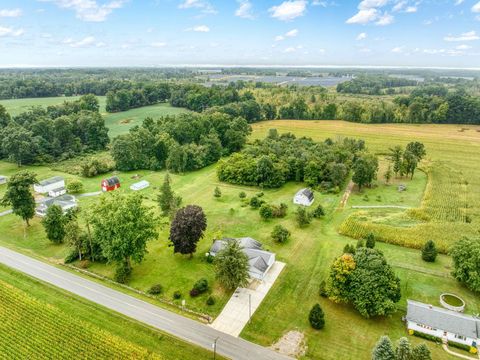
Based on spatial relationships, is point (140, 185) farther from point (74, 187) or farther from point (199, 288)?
point (199, 288)

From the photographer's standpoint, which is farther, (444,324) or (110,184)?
(110,184)

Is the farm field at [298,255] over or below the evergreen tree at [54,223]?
below

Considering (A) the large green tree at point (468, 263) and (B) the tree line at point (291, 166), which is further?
(B) the tree line at point (291, 166)

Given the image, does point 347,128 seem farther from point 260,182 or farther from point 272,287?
point 272,287

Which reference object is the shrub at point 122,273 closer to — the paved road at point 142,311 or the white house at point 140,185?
the paved road at point 142,311

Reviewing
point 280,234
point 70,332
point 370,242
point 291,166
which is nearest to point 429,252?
point 370,242

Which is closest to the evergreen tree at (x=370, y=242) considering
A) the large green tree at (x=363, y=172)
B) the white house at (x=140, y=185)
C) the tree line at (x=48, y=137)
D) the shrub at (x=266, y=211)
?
the shrub at (x=266, y=211)

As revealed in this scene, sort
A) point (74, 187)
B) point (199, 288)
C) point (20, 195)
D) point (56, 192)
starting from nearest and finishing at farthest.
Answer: point (199, 288) < point (20, 195) < point (56, 192) < point (74, 187)
